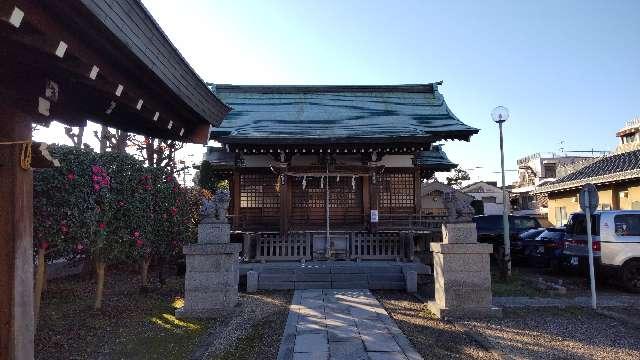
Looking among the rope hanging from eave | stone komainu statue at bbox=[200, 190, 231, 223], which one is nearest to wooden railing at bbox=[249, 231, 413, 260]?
stone komainu statue at bbox=[200, 190, 231, 223]

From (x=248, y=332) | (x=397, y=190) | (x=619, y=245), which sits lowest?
(x=248, y=332)

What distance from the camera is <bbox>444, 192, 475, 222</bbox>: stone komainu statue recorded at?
811 cm

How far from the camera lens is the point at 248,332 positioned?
6859 millimetres

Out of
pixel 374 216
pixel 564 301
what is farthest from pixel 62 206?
pixel 564 301

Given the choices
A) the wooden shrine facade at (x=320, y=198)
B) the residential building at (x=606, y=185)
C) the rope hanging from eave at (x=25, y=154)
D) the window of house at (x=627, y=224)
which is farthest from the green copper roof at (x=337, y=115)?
the rope hanging from eave at (x=25, y=154)

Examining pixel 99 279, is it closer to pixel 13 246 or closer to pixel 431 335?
pixel 13 246

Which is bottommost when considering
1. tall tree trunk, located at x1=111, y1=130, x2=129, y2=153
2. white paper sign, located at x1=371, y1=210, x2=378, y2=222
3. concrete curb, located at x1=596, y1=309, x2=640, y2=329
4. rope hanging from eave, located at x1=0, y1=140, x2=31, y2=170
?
concrete curb, located at x1=596, y1=309, x2=640, y2=329

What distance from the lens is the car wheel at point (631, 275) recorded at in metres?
10.1

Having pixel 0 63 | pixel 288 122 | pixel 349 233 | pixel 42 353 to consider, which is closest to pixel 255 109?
pixel 288 122

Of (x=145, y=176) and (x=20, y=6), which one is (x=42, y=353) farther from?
(x=20, y=6)

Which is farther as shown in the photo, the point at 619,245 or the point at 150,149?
the point at 150,149

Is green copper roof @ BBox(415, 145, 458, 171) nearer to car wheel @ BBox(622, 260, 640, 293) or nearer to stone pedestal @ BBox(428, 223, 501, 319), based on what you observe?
car wheel @ BBox(622, 260, 640, 293)

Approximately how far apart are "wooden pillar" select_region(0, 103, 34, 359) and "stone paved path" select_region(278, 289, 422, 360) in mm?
3003

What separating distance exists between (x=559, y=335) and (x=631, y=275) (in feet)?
17.6
